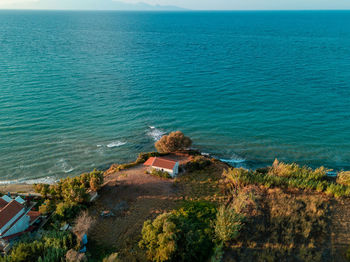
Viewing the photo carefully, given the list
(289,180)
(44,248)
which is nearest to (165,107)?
(289,180)

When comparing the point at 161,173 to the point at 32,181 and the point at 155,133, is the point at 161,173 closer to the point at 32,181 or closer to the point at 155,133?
the point at 155,133

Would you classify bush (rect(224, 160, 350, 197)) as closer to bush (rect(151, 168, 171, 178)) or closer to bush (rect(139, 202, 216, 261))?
bush (rect(151, 168, 171, 178))

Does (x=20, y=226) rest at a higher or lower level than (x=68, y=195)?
lower

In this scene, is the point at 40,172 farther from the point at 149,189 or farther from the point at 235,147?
the point at 235,147

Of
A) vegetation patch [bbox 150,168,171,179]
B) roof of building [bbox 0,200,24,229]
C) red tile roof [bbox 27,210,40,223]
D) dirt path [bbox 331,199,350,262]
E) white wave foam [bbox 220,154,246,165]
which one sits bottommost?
white wave foam [bbox 220,154,246,165]

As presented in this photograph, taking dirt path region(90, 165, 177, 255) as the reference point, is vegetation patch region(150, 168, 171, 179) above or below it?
above

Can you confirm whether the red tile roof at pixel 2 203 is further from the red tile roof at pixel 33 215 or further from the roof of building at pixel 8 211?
the red tile roof at pixel 33 215

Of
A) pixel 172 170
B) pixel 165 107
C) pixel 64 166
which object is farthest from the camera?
pixel 165 107

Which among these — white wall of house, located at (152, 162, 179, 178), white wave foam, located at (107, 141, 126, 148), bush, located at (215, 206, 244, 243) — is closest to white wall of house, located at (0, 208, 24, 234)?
white wall of house, located at (152, 162, 179, 178)
